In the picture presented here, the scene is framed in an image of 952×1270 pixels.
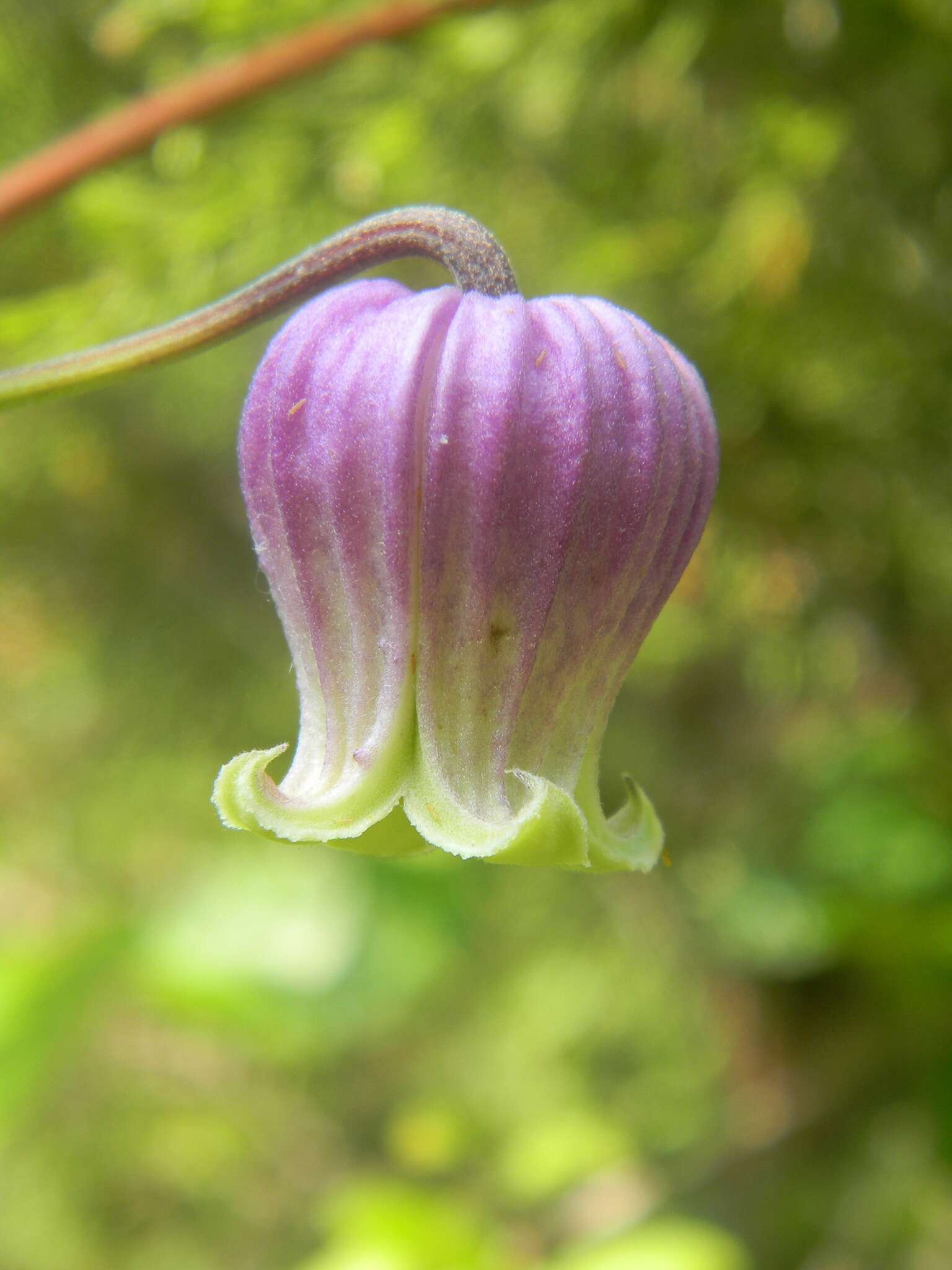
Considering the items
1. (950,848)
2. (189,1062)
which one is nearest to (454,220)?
(950,848)

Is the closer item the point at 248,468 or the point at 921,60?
the point at 248,468

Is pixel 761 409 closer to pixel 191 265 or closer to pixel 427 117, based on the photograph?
pixel 427 117

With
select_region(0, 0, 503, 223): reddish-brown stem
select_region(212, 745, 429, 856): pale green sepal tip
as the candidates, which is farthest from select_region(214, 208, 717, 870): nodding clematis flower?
select_region(0, 0, 503, 223): reddish-brown stem

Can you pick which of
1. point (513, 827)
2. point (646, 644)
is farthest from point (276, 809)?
point (646, 644)

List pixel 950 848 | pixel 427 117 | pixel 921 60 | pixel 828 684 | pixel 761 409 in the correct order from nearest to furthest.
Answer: pixel 921 60 → pixel 427 117 → pixel 761 409 → pixel 950 848 → pixel 828 684

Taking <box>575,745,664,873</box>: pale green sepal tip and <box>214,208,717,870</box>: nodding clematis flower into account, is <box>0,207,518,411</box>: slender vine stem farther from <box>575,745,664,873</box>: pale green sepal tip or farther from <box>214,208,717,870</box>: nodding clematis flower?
<box>575,745,664,873</box>: pale green sepal tip

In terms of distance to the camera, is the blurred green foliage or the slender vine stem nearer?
the slender vine stem

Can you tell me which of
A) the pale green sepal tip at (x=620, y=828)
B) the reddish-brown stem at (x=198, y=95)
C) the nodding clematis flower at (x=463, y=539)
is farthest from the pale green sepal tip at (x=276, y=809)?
the reddish-brown stem at (x=198, y=95)
